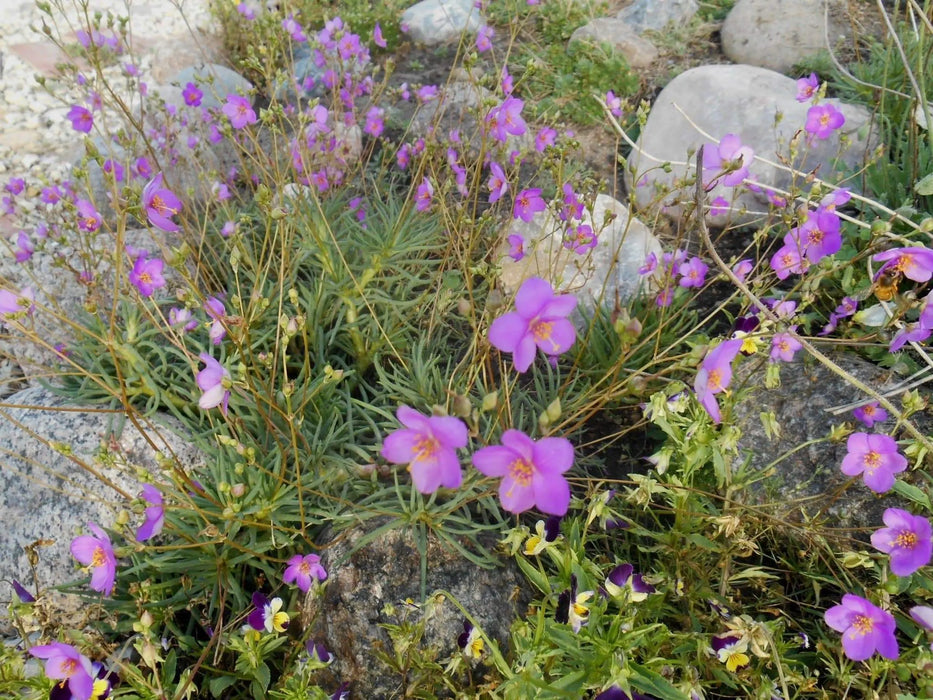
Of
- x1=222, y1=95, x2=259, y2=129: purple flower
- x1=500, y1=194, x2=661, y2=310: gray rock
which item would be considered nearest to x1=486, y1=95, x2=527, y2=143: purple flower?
x1=500, y1=194, x2=661, y2=310: gray rock

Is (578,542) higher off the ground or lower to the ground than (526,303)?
A: lower

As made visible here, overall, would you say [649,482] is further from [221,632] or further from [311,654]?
[221,632]

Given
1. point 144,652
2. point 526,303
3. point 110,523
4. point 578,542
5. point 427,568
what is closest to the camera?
point 526,303

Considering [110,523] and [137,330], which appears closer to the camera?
[110,523]

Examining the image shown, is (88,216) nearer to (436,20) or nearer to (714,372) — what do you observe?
(714,372)

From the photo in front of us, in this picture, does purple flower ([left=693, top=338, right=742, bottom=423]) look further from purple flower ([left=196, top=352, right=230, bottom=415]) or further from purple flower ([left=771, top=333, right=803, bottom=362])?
purple flower ([left=196, top=352, right=230, bottom=415])

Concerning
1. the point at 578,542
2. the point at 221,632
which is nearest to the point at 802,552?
the point at 578,542
